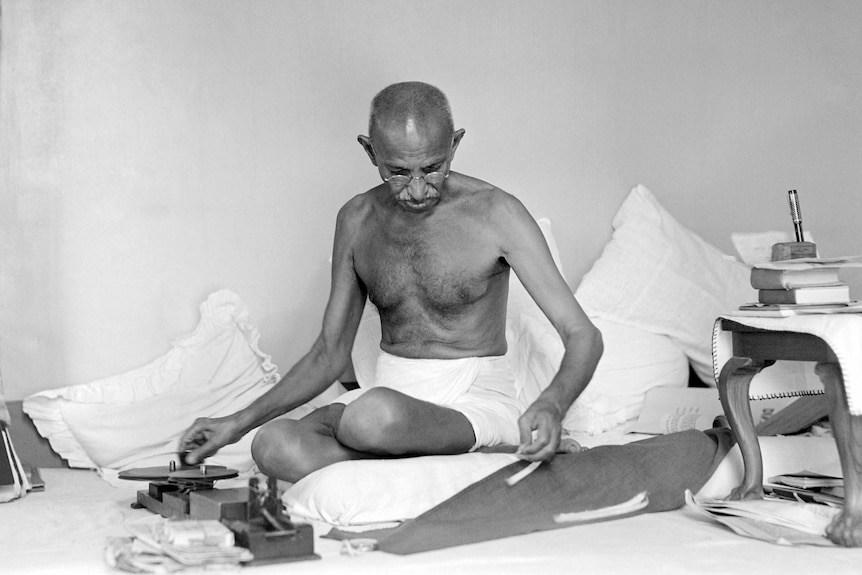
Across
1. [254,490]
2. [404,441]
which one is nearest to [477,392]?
[404,441]

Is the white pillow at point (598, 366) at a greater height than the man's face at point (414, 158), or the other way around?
the man's face at point (414, 158)

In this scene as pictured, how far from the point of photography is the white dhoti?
9.58 feet

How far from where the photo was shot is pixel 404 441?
8.63 ft

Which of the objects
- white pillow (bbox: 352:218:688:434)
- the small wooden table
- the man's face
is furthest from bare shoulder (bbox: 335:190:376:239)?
the small wooden table

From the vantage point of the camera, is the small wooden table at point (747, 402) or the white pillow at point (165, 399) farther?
the white pillow at point (165, 399)

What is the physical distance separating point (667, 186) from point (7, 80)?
2599 millimetres

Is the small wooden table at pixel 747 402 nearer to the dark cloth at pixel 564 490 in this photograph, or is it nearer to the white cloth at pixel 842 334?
the white cloth at pixel 842 334

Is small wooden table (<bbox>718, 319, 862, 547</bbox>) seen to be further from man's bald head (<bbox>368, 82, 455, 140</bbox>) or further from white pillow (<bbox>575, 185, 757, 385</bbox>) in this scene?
white pillow (<bbox>575, 185, 757, 385</bbox>)

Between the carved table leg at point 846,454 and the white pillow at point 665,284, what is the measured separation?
160 cm

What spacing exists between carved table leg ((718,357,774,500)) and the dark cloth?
115 millimetres

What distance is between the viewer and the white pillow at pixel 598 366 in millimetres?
3580

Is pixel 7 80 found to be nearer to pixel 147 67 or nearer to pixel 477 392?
pixel 147 67

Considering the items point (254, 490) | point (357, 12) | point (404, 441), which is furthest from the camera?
point (357, 12)

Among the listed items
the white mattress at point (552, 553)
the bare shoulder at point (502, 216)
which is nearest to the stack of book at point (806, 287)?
the white mattress at point (552, 553)
